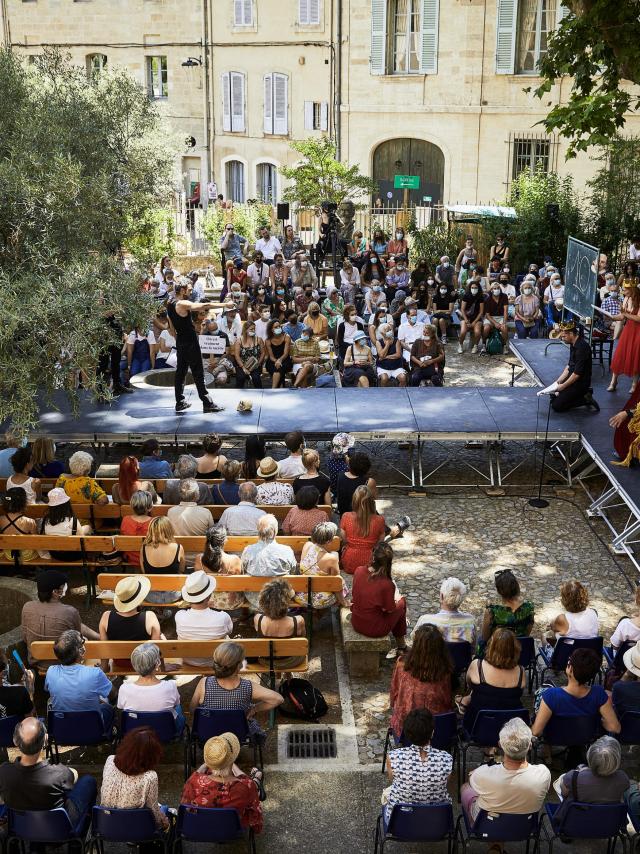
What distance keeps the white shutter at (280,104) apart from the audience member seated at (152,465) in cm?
2266


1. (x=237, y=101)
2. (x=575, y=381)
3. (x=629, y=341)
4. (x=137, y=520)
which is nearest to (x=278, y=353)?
(x=575, y=381)

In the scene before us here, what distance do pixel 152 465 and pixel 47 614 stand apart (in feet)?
9.90

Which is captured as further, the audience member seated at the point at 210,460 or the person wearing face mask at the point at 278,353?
the person wearing face mask at the point at 278,353

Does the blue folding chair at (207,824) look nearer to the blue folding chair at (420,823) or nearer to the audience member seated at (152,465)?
the blue folding chair at (420,823)

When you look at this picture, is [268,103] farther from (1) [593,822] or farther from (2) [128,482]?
(1) [593,822]

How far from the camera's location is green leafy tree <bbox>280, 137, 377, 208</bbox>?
79.6 ft

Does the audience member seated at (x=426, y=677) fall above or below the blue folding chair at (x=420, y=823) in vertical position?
above

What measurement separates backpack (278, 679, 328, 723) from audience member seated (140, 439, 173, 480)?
3296mm

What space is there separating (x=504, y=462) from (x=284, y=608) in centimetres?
558

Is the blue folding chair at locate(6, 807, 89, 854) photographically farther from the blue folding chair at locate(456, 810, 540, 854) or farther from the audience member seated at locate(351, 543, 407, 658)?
the audience member seated at locate(351, 543, 407, 658)

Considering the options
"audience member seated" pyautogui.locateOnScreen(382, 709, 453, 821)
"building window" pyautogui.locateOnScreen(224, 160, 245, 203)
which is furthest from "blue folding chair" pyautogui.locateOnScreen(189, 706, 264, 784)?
"building window" pyautogui.locateOnScreen(224, 160, 245, 203)

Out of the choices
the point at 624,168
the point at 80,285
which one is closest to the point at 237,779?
the point at 80,285

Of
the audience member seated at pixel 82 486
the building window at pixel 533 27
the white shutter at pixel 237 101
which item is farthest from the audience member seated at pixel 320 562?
the white shutter at pixel 237 101

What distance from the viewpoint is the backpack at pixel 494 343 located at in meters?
16.4
